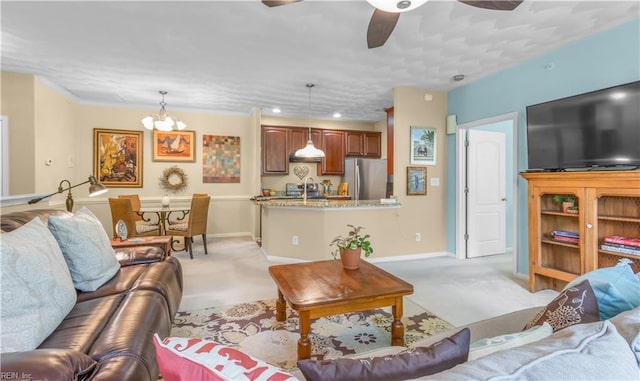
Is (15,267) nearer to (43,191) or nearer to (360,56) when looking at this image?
(360,56)

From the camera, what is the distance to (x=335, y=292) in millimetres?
1968

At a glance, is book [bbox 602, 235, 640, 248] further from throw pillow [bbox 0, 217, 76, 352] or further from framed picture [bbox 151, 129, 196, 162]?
framed picture [bbox 151, 129, 196, 162]

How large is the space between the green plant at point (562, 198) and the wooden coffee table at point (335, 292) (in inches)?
84.9

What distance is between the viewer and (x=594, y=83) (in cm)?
294

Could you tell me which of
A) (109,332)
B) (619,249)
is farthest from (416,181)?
(109,332)

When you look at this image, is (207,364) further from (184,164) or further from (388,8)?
(184,164)

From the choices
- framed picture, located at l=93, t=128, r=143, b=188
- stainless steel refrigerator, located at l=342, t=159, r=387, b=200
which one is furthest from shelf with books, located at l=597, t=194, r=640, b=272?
framed picture, located at l=93, t=128, r=143, b=188

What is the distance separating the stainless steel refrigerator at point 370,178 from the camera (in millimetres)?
5859

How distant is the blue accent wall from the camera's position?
9.09 feet

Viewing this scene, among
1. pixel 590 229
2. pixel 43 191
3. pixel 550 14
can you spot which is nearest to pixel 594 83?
pixel 550 14

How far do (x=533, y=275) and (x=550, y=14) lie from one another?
2.45m

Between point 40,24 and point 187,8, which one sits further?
point 40,24

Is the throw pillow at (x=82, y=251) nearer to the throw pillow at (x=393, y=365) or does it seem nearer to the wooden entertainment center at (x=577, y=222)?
the throw pillow at (x=393, y=365)

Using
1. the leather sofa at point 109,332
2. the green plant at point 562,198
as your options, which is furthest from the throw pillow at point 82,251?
the green plant at point 562,198
